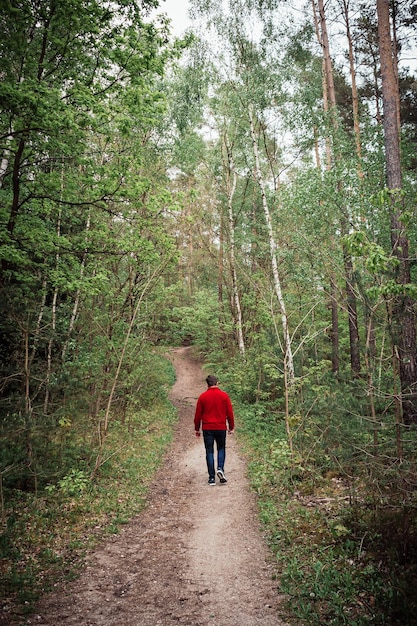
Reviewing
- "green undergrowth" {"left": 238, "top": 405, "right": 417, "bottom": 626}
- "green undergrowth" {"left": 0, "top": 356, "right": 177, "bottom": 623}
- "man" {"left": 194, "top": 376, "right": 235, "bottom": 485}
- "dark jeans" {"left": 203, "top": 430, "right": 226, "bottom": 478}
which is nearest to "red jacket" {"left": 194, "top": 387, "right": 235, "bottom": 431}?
"man" {"left": 194, "top": 376, "right": 235, "bottom": 485}

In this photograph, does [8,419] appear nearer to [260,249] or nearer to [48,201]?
[48,201]

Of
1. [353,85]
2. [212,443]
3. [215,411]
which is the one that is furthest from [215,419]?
[353,85]

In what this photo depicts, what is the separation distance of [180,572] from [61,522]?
211cm

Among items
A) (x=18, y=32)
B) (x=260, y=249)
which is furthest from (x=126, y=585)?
(x=260, y=249)

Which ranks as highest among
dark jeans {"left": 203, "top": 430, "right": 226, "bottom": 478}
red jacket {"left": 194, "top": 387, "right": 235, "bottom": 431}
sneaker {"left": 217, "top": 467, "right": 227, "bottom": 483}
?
red jacket {"left": 194, "top": 387, "right": 235, "bottom": 431}

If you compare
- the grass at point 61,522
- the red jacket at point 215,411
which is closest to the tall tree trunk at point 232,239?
the red jacket at point 215,411

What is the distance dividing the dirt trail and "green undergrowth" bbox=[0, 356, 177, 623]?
8.3 inches

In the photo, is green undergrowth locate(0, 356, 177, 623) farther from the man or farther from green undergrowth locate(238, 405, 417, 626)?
green undergrowth locate(238, 405, 417, 626)

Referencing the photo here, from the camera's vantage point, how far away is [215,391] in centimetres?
690

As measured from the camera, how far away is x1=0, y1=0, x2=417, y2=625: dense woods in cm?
405

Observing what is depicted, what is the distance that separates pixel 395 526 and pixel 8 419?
5.15m

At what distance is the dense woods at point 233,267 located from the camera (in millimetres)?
4047

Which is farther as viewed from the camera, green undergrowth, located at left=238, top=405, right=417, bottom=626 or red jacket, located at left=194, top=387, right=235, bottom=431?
red jacket, located at left=194, top=387, right=235, bottom=431

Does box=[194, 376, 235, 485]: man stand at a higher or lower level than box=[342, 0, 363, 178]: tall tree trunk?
lower
